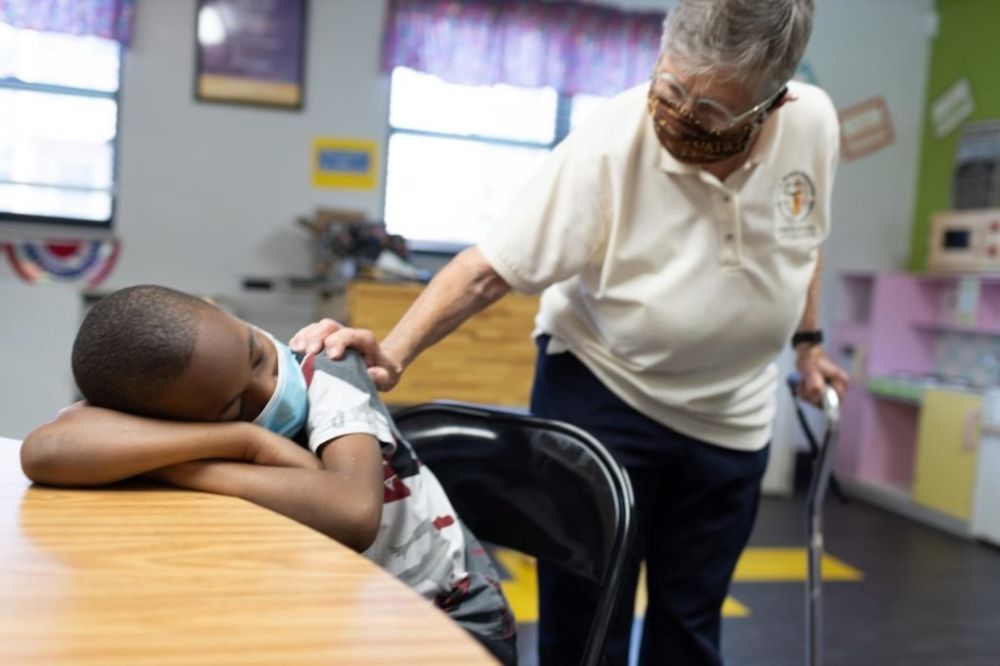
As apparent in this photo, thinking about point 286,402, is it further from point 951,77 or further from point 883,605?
point 951,77

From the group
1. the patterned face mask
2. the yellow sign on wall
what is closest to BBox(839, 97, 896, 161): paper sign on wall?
the yellow sign on wall

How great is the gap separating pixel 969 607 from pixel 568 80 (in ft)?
9.34

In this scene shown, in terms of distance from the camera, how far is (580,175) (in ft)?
4.33

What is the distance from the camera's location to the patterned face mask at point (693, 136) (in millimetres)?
1247

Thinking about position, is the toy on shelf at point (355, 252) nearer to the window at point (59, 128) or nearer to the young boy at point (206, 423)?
the window at point (59, 128)

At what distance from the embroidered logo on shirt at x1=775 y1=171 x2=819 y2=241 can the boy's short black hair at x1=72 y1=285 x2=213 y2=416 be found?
35.8 inches

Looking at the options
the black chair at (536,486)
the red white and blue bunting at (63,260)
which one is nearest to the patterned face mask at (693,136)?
the black chair at (536,486)

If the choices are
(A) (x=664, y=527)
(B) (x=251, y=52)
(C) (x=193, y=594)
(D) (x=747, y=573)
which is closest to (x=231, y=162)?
(B) (x=251, y=52)

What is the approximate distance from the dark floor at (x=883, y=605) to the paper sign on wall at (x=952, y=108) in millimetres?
2105

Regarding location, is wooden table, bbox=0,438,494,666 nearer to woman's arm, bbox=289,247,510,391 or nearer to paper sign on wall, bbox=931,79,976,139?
woman's arm, bbox=289,247,510,391

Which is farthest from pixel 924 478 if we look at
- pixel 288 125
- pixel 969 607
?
pixel 288 125

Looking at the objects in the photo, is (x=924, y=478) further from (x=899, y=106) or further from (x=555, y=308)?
(x=555, y=308)

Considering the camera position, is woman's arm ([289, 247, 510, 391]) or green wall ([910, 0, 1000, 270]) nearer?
woman's arm ([289, 247, 510, 391])

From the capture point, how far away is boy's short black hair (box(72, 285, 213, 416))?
0.82 m
